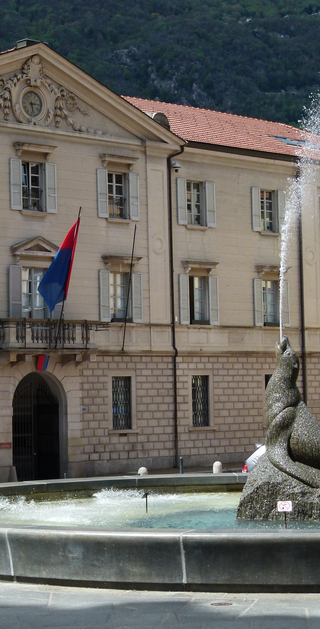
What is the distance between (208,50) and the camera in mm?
118000

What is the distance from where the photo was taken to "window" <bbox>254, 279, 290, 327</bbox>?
39094 mm

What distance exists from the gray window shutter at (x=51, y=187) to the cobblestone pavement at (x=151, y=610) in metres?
23.8

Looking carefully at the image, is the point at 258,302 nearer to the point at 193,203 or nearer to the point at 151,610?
the point at 193,203

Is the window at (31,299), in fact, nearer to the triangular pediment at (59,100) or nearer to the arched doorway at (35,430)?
the arched doorway at (35,430)

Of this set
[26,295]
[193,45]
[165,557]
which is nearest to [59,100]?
[26,295]

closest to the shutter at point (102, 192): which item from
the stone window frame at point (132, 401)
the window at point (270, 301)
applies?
the stone window frame at point (132, 401)

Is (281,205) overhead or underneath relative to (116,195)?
overhead

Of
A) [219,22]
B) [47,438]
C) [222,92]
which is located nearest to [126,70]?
[222,92]

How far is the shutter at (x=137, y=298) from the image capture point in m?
35.6

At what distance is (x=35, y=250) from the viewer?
109 feet

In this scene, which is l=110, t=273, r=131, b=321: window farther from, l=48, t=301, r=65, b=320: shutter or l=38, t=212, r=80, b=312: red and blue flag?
l=38, t=212, r=80, b=312: red and blue flag

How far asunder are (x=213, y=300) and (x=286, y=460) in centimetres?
2433

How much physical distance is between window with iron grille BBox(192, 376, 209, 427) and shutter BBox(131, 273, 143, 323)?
3.49 m

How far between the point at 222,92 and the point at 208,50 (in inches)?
365
